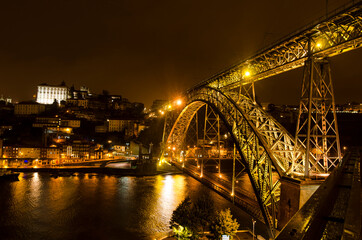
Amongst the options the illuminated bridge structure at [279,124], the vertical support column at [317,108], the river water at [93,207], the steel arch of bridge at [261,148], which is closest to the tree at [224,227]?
the illuminated bridge structure at [279,124]

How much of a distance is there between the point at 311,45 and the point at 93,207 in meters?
21.3

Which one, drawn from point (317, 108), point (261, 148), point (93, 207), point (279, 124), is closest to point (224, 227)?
point (261, 148)

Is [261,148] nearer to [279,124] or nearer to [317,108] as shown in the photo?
[279,124]

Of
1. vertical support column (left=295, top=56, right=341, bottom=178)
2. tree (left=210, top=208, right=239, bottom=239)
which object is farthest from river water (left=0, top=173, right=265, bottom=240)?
vertical support column (left=295, top=56, right=341, bottom=178)

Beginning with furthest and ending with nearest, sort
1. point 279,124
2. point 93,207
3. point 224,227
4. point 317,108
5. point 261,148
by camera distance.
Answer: point 93,207 < point 224,227 < point 261,148 < point 279,124 < point 317,108

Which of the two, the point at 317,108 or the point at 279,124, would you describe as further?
the point at 279,124

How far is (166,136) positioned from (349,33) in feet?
77.6

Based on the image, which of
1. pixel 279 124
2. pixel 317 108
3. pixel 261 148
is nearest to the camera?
pixel 317 108

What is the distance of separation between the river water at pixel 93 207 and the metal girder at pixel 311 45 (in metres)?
9.97

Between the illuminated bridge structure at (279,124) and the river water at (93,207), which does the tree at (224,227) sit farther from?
the river water at (93,207)

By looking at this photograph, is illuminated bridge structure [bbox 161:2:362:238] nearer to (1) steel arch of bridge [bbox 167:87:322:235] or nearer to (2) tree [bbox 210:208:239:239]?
(1) steel arch of bridge [bbox 167:87:322:235]

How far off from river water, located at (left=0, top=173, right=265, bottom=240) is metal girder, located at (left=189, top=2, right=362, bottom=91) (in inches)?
392

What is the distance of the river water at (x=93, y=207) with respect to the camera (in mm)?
17375

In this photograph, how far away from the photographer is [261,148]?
443 inches
